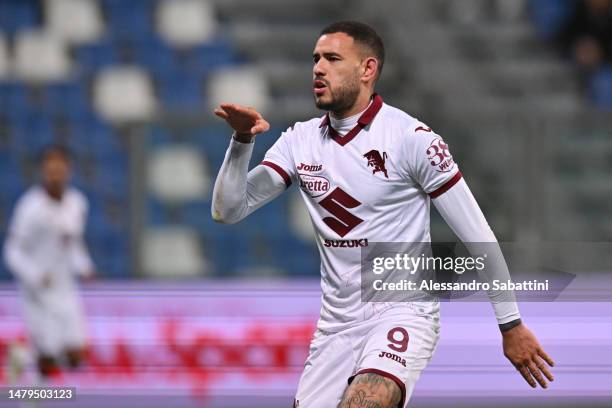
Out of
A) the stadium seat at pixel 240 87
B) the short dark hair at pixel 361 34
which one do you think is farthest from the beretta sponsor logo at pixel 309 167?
the stadium seat at pixel 240 87

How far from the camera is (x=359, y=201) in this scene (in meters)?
4.94

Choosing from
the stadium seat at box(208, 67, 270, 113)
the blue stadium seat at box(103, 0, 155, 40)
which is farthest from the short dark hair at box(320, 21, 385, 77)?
the blue stadium seat at box(103, 0, 155, 40)

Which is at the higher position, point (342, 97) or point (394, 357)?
point (342, 97)

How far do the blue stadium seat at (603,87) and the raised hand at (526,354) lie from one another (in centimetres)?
781

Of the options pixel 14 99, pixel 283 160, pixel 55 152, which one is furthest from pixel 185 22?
pixel 283 160

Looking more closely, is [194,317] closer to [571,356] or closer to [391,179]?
[571,356]

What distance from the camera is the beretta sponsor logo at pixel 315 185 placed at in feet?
16.4

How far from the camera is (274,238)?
30.0 feet

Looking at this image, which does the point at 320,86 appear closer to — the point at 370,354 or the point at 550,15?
the point at 370,354

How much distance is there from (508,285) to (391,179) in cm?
60

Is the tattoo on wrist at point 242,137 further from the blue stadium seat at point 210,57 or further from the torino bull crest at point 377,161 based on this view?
the blue stadium seat at point 210,57

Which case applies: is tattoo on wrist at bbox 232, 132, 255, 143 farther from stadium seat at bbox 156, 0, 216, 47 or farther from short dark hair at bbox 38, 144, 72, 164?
stadium seat at bbox 156, 0, 216, 47

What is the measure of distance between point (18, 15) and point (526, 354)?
9.49 m

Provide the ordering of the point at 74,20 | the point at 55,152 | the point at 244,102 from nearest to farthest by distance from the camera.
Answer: the point at 55,152 < the point at 244,102 < the point at 74,20
